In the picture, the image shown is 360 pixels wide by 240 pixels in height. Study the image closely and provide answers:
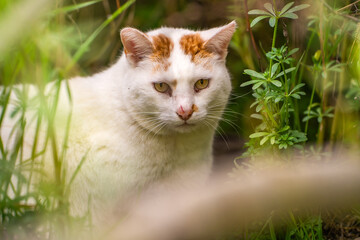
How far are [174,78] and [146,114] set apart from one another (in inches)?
11.0

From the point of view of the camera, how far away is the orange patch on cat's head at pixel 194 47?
2146 millimetres

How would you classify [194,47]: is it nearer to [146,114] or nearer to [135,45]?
[135,45]

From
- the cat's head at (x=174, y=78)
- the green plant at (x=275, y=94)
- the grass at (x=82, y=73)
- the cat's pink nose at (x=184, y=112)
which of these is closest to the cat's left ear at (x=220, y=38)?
the cat's head at (x=174, y=78)

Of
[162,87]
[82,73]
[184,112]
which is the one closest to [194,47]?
[162,87]

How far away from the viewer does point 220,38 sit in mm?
2182

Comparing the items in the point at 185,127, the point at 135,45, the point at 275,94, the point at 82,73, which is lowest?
the point at 185,127

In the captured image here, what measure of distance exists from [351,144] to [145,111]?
1.31 metres

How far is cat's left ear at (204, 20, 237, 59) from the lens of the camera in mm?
2135

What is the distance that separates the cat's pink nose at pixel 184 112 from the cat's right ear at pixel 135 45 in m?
0.39

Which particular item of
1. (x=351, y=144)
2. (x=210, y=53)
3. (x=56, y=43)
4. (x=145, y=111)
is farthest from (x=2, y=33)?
(x=351, y=144)

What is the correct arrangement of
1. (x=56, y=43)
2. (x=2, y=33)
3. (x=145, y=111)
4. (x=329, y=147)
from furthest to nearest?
1. (x=329, y=147)
2. (x=145, y=111)
3. (x=56, y=43)
4. (x=2, y=33)

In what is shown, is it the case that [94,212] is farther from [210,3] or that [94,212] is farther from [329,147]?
[210,3]

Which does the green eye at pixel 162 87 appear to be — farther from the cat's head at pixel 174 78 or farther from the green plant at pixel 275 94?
the green plant at pixel 275 94

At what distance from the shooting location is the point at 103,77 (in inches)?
94.4
